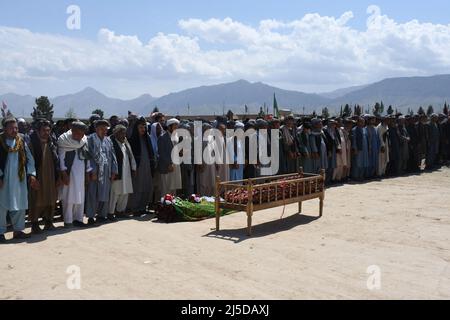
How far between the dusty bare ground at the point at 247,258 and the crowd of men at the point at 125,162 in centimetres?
58

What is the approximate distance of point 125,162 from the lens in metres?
8.74

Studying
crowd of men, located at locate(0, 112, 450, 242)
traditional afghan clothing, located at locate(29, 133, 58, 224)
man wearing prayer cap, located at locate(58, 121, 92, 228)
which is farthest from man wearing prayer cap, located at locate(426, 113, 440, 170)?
traditional afghan clothing, located at locate(29, 133, 58, 224)

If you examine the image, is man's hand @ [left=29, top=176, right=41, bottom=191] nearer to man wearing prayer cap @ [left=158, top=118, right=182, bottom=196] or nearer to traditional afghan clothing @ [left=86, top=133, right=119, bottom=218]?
traditional afghan clothing @ [left=86, top=133, right=119, bottom=218]

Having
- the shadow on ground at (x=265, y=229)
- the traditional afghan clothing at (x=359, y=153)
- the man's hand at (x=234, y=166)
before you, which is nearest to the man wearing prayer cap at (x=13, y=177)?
the shadow on ground at (x=265, y=229)

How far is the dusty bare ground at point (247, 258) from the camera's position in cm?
495

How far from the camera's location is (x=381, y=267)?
19.0 feet

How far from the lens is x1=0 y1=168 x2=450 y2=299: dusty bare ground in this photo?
495 cm

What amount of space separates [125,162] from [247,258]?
3.52m

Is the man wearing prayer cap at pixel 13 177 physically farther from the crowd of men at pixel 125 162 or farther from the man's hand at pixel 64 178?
the man's hand at pixel 64 178

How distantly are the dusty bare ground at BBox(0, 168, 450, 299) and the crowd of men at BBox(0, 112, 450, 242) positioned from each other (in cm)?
58

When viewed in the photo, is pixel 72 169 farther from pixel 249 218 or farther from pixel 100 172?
pixel 249 218

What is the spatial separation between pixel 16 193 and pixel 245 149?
5.25 m
